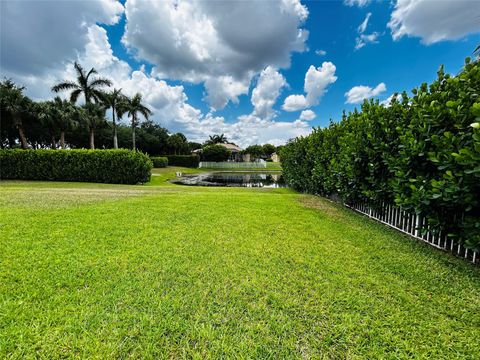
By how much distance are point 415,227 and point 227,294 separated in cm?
384

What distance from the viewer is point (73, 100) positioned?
22.7m

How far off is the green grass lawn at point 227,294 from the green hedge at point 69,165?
9.24 m

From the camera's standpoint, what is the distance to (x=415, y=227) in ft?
12.7

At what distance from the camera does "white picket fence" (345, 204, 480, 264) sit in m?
3.18

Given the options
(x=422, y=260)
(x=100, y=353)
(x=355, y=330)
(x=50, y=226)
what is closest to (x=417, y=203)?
(x=422, y=260)

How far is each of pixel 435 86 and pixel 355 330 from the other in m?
3.86

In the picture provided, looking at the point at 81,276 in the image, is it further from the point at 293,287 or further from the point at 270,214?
the point at 270,214

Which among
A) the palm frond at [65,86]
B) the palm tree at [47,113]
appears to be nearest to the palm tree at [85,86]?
the palm frond at [65,86]

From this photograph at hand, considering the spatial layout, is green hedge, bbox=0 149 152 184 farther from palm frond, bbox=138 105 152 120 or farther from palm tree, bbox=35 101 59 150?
palm frond, bbox=138 105 152 120

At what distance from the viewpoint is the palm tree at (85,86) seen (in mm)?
22166

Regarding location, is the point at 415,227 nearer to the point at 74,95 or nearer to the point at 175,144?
the point at 74,95

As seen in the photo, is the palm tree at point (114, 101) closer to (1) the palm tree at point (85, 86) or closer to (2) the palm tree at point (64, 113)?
(1) the palm tree at point (85, 86)

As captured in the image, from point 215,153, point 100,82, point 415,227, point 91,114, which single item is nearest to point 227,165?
point 215,153

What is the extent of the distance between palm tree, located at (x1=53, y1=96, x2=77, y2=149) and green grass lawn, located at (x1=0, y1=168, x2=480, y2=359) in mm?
23251
